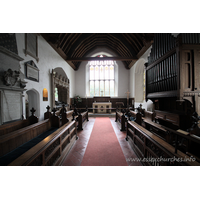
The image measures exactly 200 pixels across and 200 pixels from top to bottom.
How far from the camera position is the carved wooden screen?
10.6 ft

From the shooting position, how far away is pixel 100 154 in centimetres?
247

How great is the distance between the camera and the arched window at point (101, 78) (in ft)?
38.6

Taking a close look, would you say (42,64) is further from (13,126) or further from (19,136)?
(19,136)

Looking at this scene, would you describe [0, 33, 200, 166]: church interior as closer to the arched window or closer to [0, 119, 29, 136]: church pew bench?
[0, 119, 29, 136]: church pew bench

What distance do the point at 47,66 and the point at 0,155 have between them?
4.85 meters

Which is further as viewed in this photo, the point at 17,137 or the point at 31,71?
the point at 31,71

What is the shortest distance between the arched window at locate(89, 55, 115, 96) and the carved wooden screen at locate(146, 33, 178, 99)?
713cm

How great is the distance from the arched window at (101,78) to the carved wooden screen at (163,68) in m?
7.13

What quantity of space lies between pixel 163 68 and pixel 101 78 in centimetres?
849

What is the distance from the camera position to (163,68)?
3.74 metres

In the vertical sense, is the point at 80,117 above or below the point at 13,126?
below

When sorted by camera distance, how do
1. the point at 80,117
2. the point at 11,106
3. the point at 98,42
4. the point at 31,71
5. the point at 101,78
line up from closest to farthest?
the point at 11,106
the point at 31,71
the point at 80,117
the point at 98,42
the point at 101,78

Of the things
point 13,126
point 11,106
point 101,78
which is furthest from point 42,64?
point 101,78

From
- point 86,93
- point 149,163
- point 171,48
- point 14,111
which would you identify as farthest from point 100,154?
point 86,93
